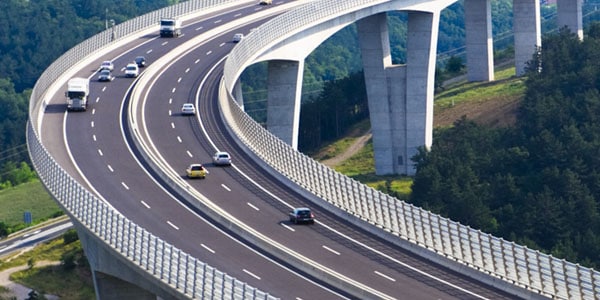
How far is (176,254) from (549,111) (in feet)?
219

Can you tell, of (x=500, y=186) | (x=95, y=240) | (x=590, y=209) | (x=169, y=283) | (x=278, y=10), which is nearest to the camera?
(x=169, y=283)

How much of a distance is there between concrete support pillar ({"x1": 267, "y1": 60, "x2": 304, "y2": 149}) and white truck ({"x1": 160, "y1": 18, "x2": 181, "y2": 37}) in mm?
14540

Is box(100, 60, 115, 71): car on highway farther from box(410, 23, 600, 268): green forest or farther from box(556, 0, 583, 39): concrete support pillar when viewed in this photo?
box(556, 0, 583, 39): concrete support pillar

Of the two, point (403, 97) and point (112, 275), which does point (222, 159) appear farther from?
point (403, 97)

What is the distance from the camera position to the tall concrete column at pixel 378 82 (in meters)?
143

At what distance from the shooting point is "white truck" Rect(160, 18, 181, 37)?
453ft

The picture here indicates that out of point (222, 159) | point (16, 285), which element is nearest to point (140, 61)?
point (16, 285)

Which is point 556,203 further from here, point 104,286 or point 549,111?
point 104,286

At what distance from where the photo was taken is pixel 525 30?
169m

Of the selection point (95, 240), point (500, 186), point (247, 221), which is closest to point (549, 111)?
point (500, 186)

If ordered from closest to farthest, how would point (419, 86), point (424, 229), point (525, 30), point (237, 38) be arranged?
point (424, 229) < point (237, 38) < point (419, 86) < point (525, 30)

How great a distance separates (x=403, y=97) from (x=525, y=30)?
28453 millimetres

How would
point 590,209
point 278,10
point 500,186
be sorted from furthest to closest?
1. point 278,10
2. point 500,186
3. point 590,209

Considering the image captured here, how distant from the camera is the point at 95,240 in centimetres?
7662
